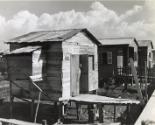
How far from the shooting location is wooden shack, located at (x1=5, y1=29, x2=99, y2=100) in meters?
12.3

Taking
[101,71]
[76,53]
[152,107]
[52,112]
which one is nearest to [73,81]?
[76,53]

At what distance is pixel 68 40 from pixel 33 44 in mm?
1870

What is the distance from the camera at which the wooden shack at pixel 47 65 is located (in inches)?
486

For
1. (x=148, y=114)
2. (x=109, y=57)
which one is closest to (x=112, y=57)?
(x=109, y=57)

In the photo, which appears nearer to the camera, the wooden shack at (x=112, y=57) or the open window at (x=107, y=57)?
the wooden shack at (x=112, y=57)

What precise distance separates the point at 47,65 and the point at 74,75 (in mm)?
1800

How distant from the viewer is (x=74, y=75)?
1409 centimetres

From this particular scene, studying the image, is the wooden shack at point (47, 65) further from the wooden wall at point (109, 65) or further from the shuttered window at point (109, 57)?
the shuttered window at point (109, 57)

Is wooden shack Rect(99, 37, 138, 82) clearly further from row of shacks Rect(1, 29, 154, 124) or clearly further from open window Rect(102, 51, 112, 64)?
row of shacks Rect(1, 29, 154, 124)

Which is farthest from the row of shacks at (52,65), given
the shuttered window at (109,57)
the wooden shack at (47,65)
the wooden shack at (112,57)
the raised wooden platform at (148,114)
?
the shuttered window at (109,57)

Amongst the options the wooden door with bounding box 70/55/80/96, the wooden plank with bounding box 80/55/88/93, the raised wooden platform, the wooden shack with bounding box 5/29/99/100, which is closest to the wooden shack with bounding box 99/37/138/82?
the wooden plank with bounding box 80/55/88/93

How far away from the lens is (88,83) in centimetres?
1529

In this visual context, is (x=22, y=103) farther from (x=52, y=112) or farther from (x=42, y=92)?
(x=42, y=92)

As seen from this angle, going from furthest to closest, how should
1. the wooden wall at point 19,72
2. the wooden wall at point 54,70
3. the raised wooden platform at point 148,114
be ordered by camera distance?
the wooden wall at point 54,70 < the wooden wall at point 19,72 < the raised wooden platform at point 148,114
